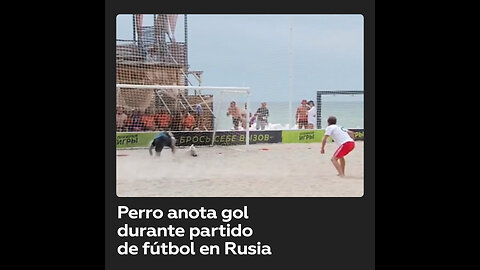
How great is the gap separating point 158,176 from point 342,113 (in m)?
4.03

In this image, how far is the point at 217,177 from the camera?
669cm

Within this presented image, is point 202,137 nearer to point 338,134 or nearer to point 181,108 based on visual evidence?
point 181,108

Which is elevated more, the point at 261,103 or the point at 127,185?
the point at 261,103

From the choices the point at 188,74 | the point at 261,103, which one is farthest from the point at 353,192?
the point at 261,103

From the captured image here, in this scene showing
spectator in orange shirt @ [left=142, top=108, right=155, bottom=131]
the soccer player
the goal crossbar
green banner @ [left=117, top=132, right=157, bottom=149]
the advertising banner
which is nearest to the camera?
the soccer player

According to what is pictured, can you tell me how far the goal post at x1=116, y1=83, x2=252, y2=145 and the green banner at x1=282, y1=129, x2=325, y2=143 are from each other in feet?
3.69

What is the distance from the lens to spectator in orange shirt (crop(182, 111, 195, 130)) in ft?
32.8

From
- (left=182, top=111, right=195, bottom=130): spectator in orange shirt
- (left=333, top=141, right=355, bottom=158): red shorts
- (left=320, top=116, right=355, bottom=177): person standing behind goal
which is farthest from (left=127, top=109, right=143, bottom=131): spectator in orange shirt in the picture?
(left=333, top=141, right=355, bottom=158): red shorts

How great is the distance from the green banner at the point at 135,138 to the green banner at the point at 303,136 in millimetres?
3723

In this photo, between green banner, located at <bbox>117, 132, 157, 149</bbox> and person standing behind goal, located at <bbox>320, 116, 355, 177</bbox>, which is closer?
person standing behind goal, located at <bbox>320, 116, 355, 177</bbox>

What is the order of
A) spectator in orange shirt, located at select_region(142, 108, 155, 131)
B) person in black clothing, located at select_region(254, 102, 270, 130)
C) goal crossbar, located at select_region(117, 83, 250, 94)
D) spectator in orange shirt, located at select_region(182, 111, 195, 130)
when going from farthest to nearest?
person in black clothing, located at select_region(254, 102, 270, 130)
spectator in orange shirt, located at select_region(182, 111, 195, 130)
spectator in orange shirt, located at select_region(142, 108, 155, 131)
goal crossbar, located at select_region(117, 83, 250, 94)

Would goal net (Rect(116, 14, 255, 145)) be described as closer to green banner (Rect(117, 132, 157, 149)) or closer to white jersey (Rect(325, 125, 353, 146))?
green banner (Rect(117, 132, 157, 149))

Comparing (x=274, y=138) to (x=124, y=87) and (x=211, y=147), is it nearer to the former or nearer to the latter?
(x=211, y=147)

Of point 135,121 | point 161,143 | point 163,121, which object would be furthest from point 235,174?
point 135,121
